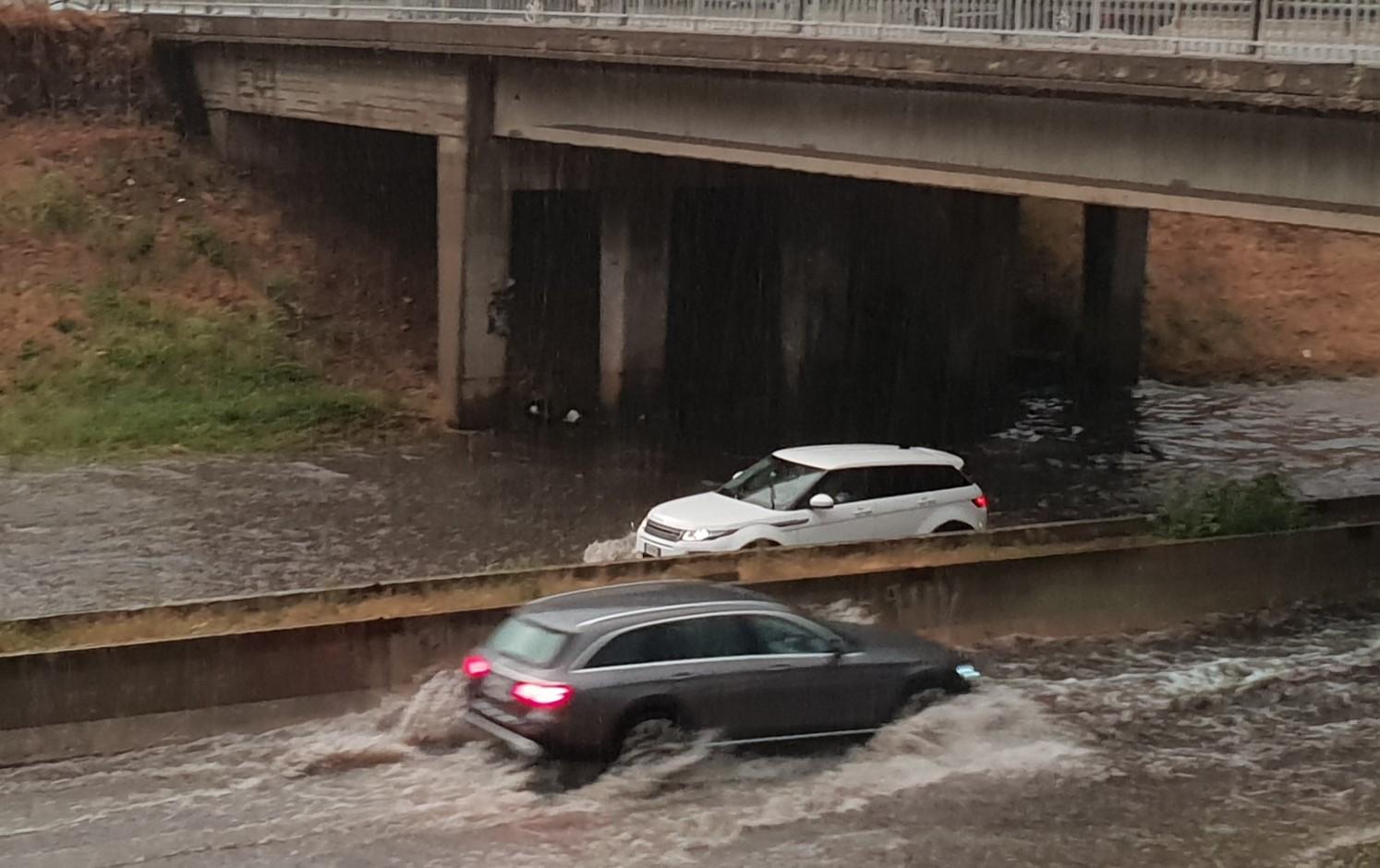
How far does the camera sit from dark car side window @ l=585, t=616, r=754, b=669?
11773mm

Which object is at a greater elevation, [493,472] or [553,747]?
[553,747]

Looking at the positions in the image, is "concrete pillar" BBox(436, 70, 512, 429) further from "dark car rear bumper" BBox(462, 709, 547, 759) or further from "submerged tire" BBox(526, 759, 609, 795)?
"submerged tire" BBox(526, 759, 609, 795)

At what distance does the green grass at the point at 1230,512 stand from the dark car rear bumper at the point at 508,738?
8.56m

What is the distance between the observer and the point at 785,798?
11922mm

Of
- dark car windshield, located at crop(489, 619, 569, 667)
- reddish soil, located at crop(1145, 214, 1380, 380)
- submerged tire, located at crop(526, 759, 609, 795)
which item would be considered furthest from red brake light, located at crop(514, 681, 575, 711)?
reddish soil, located at crop(1145, 214, 1380, 380)

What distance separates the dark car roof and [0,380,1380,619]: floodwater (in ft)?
24.7

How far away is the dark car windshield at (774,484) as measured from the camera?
61.7 ft

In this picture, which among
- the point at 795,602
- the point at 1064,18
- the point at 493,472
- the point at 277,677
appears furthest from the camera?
the point at 493,472

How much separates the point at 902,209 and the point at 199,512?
15069 millimetres

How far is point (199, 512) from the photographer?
79.8ft

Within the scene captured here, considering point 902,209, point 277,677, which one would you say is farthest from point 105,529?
point 902,209

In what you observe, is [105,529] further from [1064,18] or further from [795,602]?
[1064,18]

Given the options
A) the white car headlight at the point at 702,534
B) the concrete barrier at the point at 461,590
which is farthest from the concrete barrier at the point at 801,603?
the white car headlight at the point at 702,534

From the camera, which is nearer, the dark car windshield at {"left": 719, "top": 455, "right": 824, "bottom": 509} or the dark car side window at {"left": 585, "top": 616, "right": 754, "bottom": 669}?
the dark car side window at {"left": 585, "top": 616, "right": 754, "bottom": 669}
